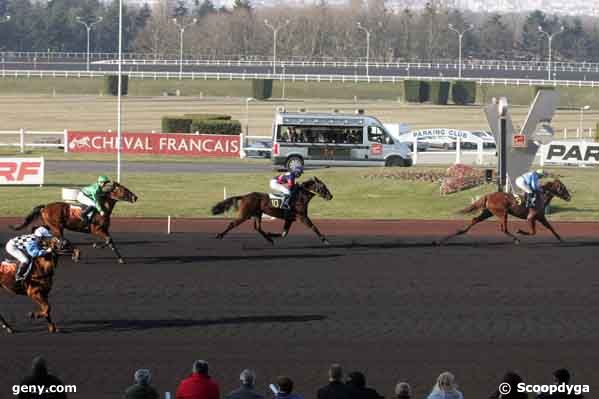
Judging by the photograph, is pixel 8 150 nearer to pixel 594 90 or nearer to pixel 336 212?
pixel 336 212

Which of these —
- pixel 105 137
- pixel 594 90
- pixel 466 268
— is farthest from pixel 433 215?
pixel 594 90

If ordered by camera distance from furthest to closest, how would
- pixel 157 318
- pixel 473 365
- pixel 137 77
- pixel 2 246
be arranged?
pixel 137 77 → pixel 2 246 → pixel 157 318 → pixel 473 365

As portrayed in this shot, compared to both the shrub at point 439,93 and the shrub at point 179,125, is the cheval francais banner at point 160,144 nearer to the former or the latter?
the shrub at point 179,125

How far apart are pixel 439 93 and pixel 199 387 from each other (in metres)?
81.6

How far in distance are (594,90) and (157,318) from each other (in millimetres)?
79742

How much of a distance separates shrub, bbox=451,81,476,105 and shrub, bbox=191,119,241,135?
136 feet

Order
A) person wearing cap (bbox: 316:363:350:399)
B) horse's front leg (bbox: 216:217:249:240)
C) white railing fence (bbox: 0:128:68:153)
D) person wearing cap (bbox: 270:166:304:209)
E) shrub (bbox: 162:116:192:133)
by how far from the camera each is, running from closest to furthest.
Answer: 1. person wearing cap (bbox: 316:363:350:399)
2. person wearing cap (bbox: 270:166:304:209)
3. horse's front leg (bbox: 216:217:249:240)
4. white railing fence (bbox: 0:128:68:153)
5. shrub (bbox: 162:116:192:133)

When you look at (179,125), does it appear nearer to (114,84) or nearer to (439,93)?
(439,93)

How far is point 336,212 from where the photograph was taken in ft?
104

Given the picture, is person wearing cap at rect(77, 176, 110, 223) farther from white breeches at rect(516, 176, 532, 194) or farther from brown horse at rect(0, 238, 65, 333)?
white breeches at rect(516, 176, 532, 194)

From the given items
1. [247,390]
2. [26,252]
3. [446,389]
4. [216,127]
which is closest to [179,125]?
[216,127]

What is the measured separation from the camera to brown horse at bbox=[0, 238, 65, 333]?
16.0m

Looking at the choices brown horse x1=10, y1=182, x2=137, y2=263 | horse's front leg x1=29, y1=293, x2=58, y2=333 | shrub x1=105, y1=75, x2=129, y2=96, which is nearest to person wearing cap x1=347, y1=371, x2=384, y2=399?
horse's front leg x1=29, y1=293, x2=58, y2=333

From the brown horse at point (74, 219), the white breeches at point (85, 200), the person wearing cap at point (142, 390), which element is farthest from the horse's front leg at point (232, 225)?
the person wearing cap at point (142, 390)
